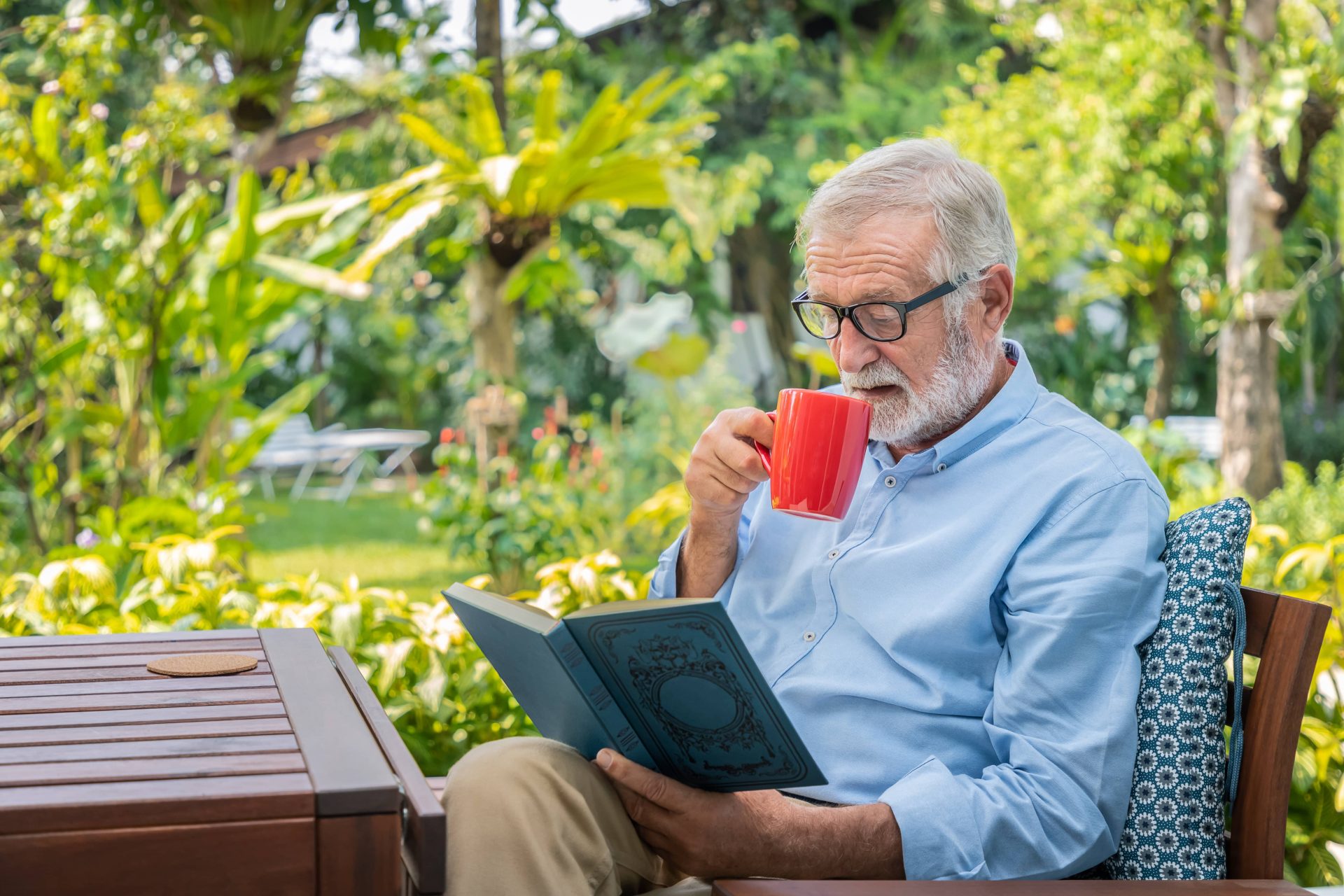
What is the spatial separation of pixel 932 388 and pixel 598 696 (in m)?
0.73

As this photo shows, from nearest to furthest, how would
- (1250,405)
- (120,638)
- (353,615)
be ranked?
(120,638) < (353,615) < (1250,405)

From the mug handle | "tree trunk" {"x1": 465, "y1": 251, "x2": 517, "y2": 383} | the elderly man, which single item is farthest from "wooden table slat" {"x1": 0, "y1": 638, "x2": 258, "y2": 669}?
"tree trunk" {"x1": 465, "y1": 251, "x2": 517, "y2": 383}

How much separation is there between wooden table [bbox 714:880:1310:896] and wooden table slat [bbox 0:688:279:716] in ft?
2.05

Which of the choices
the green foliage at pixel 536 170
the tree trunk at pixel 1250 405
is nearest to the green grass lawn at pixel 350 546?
the green foliage at pixel 536 170

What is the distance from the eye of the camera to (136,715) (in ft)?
4.63

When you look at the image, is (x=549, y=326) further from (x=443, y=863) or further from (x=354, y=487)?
(x=443, y=863)

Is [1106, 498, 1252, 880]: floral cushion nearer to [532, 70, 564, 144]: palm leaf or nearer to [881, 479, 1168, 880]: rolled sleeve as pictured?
[881, 479, 1168, 880]: rolled sleeve

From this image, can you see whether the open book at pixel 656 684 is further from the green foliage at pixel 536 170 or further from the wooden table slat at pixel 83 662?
the green foliage at pixel 536 170

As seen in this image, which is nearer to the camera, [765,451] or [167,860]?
[167,860]

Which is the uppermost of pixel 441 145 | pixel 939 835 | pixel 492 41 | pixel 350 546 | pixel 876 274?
pixel 492 41

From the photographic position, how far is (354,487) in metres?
12.3

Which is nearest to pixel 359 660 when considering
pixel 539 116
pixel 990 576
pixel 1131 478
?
pixel 990 576

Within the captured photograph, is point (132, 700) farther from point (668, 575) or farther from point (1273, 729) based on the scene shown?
point (1273, 729)

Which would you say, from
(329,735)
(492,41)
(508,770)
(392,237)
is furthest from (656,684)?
(492,41)
